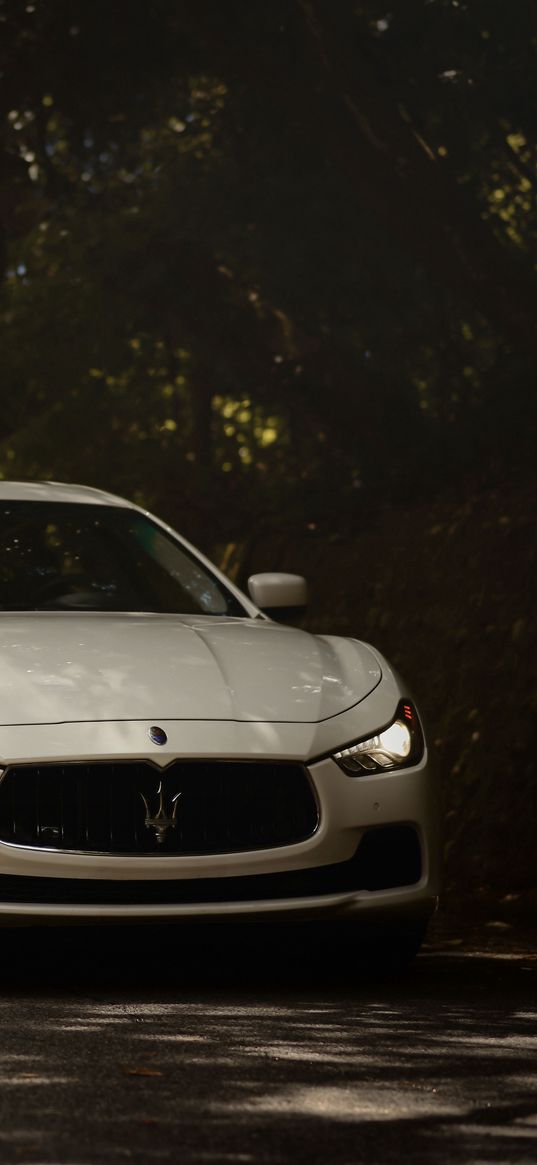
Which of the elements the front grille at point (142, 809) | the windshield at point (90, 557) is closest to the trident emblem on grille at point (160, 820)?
the front grille at point (142, 809)

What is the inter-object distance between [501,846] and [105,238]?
31.7 feet

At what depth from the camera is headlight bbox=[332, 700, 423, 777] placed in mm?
6125

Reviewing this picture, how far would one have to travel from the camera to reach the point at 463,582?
41.8 feet

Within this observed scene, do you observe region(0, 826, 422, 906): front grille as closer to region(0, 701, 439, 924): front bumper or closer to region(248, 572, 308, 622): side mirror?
region(0, 701, 439, 924): front bumper

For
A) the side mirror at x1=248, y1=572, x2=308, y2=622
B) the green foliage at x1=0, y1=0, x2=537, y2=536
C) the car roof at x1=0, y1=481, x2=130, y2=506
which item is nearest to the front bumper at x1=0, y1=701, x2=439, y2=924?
the side mirror at x1=248, y1=572, x2=308, y2=622

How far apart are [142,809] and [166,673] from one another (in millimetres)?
579

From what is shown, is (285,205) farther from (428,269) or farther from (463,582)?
(463,582)

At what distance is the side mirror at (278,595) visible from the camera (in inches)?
302

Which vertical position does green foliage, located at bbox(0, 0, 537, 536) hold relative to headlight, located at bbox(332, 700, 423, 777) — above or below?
below

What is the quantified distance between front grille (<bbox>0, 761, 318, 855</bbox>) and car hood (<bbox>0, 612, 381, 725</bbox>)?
0.19m

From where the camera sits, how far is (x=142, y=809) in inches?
230

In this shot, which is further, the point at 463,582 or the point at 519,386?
the point at 519,386

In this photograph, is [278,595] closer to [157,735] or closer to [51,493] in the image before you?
[51,493]

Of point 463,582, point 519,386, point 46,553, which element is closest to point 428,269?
point 519,386
